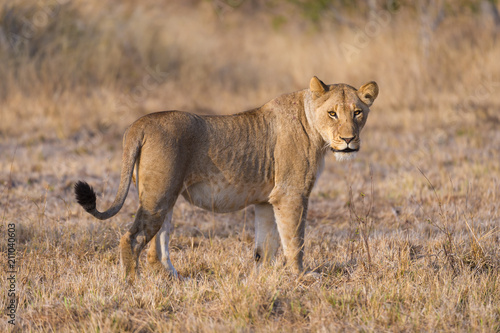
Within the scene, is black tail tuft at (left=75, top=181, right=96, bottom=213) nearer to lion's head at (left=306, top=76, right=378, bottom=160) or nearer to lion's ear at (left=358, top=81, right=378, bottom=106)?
lion's head at (left=306, top=76, right=378, bottom=160)

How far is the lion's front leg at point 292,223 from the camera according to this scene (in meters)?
4.10

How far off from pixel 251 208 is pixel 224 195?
2.07 m

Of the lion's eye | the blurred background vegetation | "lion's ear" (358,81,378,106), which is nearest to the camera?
the lion's eye

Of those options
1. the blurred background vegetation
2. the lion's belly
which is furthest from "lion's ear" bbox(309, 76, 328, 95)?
the blurred background vegetation

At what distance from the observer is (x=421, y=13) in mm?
11344

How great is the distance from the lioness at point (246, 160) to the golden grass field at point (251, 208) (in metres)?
0.28

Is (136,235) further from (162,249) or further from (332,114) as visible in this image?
(332,114)

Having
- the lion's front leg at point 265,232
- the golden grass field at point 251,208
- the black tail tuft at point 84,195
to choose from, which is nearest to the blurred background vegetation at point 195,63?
the golden grass field at point 251,208

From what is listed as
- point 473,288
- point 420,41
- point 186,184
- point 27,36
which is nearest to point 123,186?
point 186,184

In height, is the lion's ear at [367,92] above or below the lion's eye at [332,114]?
above

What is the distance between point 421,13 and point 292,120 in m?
7.95

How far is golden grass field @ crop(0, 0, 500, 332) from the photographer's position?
11.6ft

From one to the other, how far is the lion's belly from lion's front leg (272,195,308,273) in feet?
0.43

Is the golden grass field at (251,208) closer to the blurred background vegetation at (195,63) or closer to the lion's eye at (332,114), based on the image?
the blurred background vegetation at (195,63)
